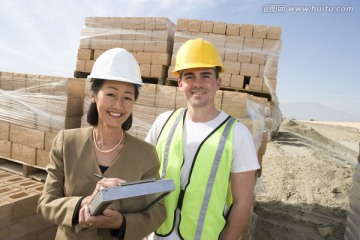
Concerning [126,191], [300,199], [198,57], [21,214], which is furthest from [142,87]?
[300,199]

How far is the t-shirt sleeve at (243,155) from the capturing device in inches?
77.3

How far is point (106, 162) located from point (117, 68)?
55cm

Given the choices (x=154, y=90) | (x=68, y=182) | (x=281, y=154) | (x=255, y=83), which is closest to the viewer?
(x=68, y=182)

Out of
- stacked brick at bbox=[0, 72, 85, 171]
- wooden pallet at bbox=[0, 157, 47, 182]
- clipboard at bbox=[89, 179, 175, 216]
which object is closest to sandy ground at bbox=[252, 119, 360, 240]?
stacked brick at bbox=[0, 72, 85, 171]

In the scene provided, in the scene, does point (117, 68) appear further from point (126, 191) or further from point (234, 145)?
point (234, 145)

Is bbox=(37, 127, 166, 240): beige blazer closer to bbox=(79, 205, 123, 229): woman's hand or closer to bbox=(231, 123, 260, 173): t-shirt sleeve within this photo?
bbox=(79, 205, 123, 229): woman's hand

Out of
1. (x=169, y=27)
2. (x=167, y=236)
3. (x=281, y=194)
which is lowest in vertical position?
(x=281, y=194)

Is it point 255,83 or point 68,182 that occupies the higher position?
point 255,83

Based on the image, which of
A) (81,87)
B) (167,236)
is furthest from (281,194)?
(167,236)

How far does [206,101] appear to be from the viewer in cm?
209

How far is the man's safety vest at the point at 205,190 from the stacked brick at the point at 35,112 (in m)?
2.38

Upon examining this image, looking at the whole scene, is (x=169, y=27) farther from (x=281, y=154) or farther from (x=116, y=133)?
(x=281, y=154)

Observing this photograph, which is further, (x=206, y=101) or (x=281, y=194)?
(x=281, y=194)

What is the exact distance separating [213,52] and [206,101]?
39 cm
